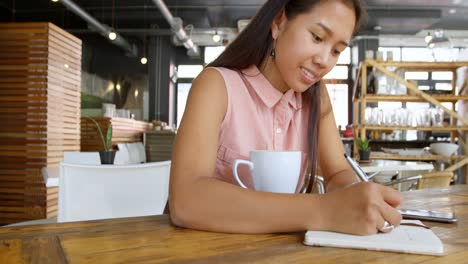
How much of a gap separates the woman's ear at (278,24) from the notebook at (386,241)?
0.60 meters

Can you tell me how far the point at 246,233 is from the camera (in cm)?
70

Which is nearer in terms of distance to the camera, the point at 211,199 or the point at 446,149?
the point at 211,199

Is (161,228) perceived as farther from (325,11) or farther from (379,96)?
(379,96)

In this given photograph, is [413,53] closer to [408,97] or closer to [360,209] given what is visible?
[408,97]

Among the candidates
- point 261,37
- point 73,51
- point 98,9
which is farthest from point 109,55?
point 261,37

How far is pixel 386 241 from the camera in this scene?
0.61 metres

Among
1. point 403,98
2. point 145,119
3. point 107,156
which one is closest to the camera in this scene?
point 107,156

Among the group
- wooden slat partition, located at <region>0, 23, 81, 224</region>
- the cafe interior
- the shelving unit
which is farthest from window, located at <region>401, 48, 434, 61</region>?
wooden slat partition, located at <region>0, 23, 81, 224</region>

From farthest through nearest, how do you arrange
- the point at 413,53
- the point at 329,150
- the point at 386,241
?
1. the point at 413,53
2. the point at 329,150
3. the point at 386,241

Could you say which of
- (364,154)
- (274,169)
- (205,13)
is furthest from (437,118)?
(205,13)

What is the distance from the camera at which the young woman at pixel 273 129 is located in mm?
694

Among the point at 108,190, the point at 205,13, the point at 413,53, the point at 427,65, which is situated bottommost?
the point at 108,190

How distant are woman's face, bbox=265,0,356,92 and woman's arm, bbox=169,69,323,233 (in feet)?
0.81

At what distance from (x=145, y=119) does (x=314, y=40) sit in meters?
11.0
